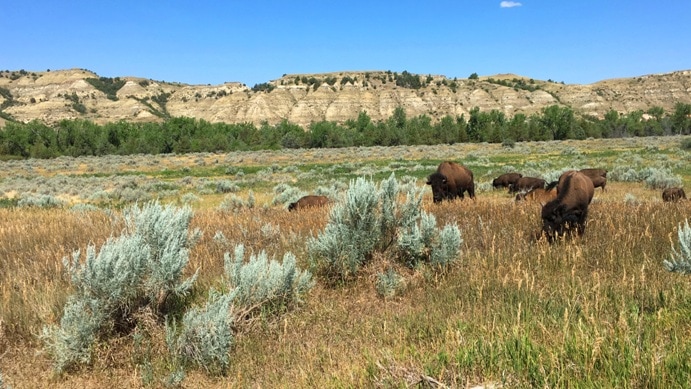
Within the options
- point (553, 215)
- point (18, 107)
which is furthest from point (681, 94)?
point (18, 107)

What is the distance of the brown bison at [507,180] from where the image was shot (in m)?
17.6

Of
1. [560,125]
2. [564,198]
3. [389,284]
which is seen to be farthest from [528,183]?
[560,125]

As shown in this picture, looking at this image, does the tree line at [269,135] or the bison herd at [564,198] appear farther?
the tree line at [269,135]

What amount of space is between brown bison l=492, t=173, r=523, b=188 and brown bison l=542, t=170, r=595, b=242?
417 inches

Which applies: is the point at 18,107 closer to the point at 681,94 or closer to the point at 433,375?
the point at 433,375

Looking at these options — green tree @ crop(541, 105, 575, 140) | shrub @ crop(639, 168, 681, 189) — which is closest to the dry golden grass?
shrub @ crop(639, 168, 681, 189)

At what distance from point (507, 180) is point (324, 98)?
131881 millimetres

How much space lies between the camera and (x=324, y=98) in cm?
14525

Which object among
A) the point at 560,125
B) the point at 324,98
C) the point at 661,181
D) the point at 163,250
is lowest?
the point at 661,181

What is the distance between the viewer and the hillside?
136 metres

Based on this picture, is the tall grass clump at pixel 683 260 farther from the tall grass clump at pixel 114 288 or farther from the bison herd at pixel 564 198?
the tall grass clump at pixel 114 288

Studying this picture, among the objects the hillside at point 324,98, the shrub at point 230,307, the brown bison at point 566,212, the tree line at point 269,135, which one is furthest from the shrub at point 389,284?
the hillside at point 324,98

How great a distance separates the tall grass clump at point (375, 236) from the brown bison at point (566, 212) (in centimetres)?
197

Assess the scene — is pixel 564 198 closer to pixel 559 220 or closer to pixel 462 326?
pixel 559 220
